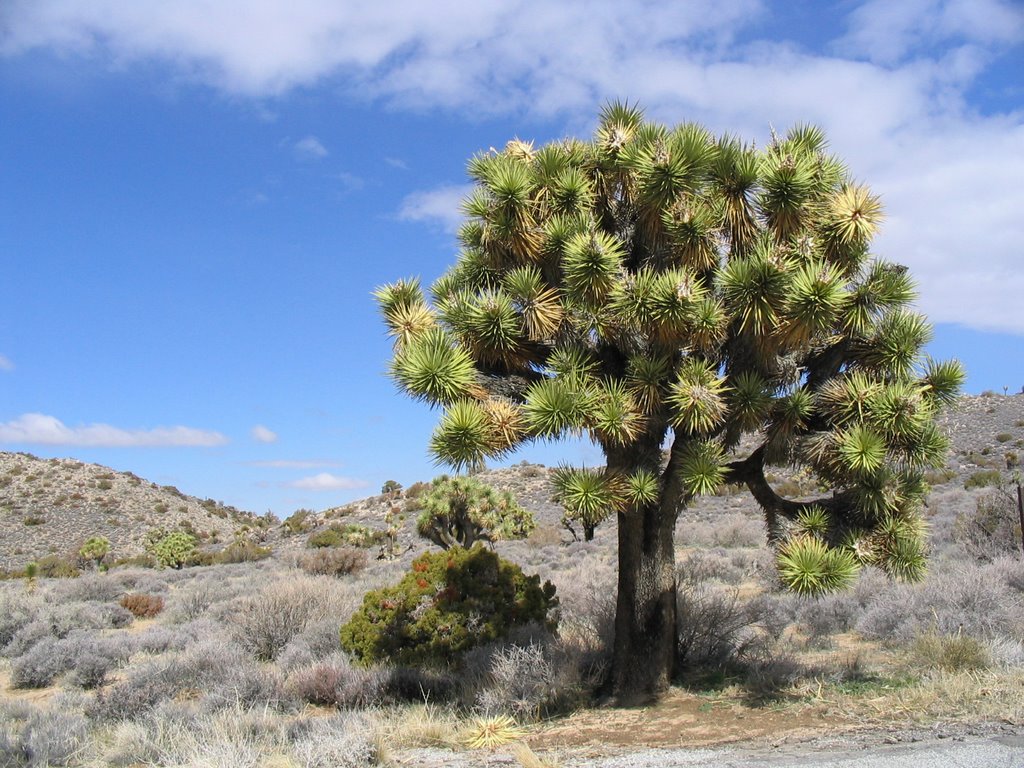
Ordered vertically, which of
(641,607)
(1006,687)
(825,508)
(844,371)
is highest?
(844,371)

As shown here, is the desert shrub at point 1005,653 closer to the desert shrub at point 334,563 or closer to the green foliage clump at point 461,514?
the desert shrub at point 334,563

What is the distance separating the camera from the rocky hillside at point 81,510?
141 ft

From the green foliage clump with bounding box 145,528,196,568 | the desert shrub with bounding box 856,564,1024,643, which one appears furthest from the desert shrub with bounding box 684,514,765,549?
the green foliage clump with bounding box 145,528,196,568

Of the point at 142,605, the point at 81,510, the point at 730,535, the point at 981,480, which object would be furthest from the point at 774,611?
the point at 81,510

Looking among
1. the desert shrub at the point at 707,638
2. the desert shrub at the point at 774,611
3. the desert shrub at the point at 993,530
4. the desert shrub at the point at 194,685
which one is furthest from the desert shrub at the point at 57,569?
the desert shrub at the point at 993,530

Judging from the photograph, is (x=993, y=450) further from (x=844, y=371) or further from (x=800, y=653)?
(x=844, y=371)

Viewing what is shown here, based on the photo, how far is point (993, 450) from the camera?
35438 millimetres

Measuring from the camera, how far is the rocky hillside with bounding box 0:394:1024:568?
3444 cm

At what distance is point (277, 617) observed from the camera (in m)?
13.5

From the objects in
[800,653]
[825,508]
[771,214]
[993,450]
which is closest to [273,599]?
[800,653]

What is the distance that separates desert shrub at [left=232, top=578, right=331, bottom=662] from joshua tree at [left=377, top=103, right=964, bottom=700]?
6561mm

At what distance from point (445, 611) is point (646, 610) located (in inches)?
125

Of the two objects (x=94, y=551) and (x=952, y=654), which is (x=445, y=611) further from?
(x=94, y=551)

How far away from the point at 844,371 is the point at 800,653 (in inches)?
177
